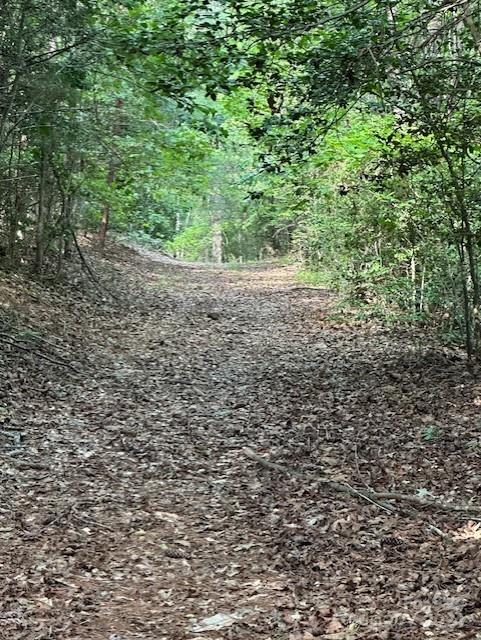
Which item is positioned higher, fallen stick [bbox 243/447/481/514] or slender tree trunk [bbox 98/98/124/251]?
slender tree trunk [bbox 98/98/124/251]

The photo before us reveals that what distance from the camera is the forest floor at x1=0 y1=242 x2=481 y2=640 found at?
4195 mm

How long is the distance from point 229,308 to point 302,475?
10884 mm

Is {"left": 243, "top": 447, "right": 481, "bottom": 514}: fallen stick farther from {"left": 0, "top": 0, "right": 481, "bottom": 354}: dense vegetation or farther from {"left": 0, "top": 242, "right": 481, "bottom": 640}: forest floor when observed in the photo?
{"left": 0, "top": 0, "right": 481, "bottom": 354}: dense vegetation

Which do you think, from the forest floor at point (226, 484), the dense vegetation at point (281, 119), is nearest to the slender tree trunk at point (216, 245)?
the dense vegetation at point (281, 119)

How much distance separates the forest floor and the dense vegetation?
1666 mm

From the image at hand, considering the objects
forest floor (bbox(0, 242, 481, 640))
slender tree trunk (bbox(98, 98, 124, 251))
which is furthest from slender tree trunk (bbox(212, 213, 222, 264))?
forest floor (bbox(0, 242, 481, 640))

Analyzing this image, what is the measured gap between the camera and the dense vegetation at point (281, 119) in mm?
7012

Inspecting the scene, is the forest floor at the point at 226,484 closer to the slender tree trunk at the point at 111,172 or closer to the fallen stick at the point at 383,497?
the fallen stick at the point at 383,497

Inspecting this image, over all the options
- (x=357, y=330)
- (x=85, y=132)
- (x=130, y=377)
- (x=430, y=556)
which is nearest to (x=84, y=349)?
(x=130, y=377)

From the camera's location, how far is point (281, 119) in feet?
24.8

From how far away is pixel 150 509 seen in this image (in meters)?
5.78

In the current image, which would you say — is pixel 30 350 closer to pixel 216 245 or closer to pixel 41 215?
pixel 41 215

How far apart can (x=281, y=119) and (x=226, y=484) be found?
3895 mm

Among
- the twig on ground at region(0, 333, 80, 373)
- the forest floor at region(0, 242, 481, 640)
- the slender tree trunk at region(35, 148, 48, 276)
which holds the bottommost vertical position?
the forest floor at region(0, 242, 481, 640)
